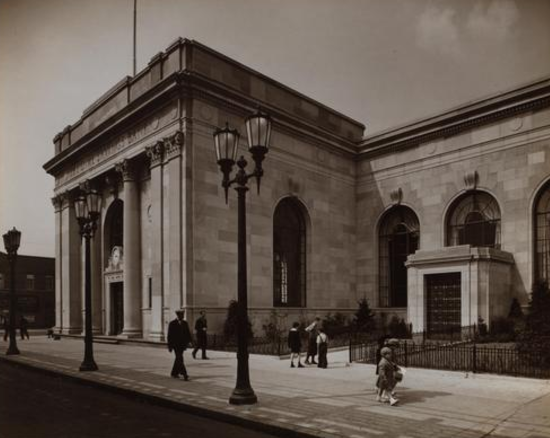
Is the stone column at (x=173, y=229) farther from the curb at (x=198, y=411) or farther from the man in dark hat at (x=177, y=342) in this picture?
the man in dark hat at (x=177, y=342)

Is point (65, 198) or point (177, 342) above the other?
point (65, 198)

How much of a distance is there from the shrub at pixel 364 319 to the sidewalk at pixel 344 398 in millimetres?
11672

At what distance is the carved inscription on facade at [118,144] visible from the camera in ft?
82.5

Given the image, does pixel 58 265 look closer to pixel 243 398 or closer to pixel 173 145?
pixel 173 145

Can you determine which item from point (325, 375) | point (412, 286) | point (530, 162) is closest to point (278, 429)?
point (325, 375)

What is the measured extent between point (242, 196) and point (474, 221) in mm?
20255

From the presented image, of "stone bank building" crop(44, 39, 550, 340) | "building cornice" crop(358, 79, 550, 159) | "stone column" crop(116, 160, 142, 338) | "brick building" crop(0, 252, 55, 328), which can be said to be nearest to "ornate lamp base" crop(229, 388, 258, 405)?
"stone bank building" crop(44, 39, 550, 340)

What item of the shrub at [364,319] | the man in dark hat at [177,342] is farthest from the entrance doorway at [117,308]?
the man in dark hat at [177,342]

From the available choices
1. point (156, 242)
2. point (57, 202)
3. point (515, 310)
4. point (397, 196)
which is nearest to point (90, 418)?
point (156, 242)

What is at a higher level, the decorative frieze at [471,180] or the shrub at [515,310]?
the decorative frieze at [471,180]

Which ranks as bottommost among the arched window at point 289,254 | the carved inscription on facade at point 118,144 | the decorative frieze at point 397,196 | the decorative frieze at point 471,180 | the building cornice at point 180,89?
the arched window at point 289,254

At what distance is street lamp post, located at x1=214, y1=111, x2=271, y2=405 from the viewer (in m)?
10.1

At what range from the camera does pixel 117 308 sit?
31125mm

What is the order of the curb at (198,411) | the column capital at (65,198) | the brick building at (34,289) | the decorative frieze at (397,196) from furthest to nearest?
the brick building at (34,289), the column capital at (65,198), the decorative frieze at (397,196), the curb at (198,411)
